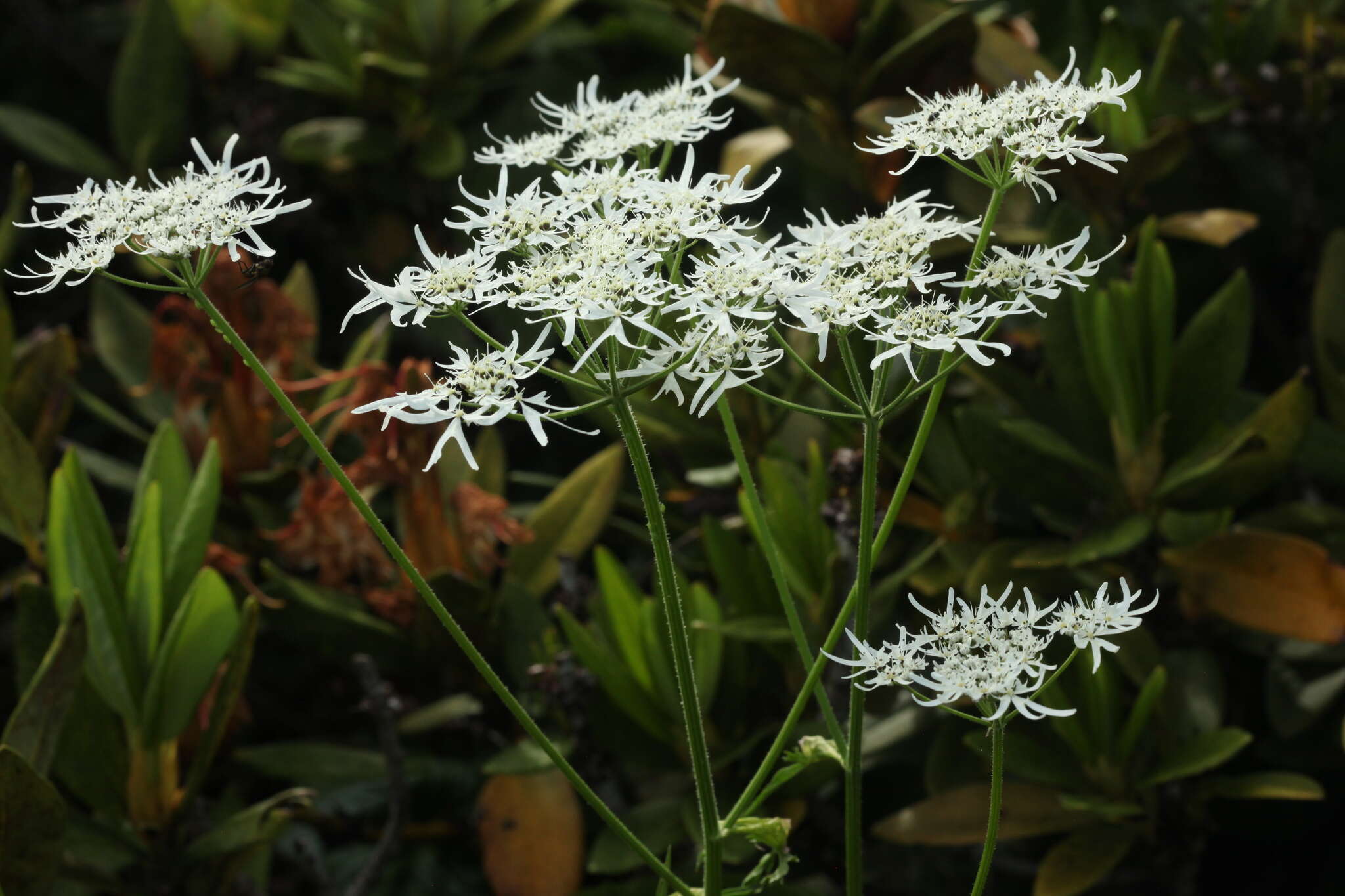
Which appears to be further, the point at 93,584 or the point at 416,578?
the point at 93,584

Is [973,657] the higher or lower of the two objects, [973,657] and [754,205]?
the lower

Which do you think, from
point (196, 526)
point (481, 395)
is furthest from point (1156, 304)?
point (196, 526)

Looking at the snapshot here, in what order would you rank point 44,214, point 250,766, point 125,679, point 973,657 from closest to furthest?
point 973,657
point 125,679
point 250,766
point 44,214

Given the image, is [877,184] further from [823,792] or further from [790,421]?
[823,792]

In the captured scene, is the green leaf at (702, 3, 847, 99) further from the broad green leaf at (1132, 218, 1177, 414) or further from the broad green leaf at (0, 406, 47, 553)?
the broad green leaf at (0, 406, 47, 553)

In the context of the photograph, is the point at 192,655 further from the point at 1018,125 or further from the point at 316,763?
the point at 1018,125

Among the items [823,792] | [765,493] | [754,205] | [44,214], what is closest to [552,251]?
[765,493]
